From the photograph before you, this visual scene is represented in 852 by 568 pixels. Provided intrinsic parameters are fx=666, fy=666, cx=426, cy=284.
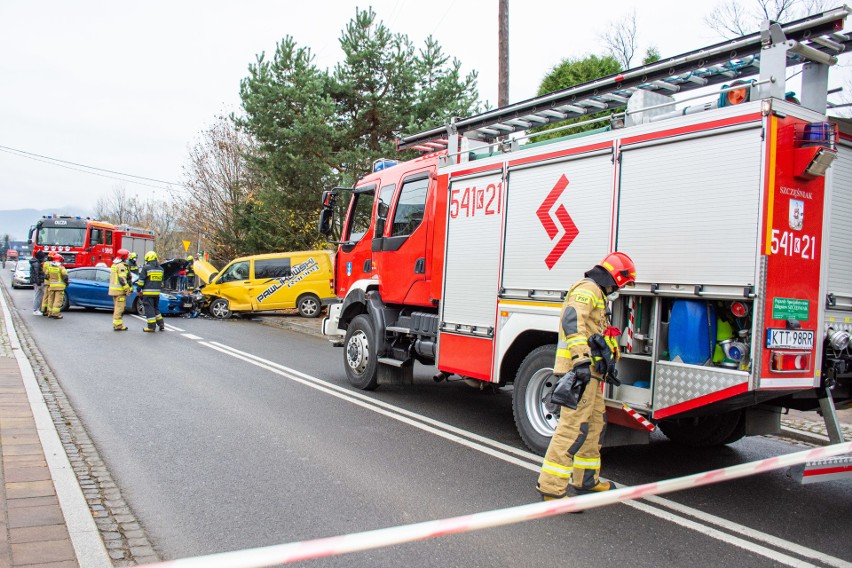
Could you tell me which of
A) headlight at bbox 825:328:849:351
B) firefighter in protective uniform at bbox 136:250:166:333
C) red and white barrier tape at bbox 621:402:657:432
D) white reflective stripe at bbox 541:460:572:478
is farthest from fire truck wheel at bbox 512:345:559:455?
firefighter in protective uniform at bbox 136:250:166:333

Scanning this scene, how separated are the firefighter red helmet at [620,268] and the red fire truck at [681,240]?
0.97 feet

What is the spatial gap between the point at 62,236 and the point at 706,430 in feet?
86.5

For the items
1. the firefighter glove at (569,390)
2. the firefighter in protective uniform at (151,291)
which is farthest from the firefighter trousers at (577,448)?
the firefighter in protective uniform at (151,291)

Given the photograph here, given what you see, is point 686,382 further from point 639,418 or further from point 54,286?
point 54,286

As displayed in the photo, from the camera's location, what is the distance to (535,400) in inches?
229

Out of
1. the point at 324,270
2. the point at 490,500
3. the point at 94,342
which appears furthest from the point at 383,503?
the point at 324,270

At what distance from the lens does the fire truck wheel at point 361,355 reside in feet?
27.7

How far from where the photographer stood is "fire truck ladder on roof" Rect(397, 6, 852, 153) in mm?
4422

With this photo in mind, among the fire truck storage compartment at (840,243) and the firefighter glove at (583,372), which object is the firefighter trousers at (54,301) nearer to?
the firefighter glove at (583,372)

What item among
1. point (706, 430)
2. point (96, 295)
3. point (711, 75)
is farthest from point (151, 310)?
point (711, 75)

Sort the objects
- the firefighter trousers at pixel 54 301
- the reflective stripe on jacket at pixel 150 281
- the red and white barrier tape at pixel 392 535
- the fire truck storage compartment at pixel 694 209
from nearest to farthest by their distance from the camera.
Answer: the red and white barrier tape at pixel 392 535 < the fire truck storage compartment at pixel 694 209 < the reflective stripe on jacket at pixel 150 281 < the firefighter trousers at pixel 54 301

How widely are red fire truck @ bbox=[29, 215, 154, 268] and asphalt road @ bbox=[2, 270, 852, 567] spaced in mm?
19493

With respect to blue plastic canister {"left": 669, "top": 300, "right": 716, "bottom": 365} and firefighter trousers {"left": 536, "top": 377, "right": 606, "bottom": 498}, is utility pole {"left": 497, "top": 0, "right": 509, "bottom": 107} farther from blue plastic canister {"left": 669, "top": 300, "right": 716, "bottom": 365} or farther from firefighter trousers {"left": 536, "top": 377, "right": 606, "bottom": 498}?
firefighter trousers {"left": 536, "top": 377, "right": 606, "bottom": 498}

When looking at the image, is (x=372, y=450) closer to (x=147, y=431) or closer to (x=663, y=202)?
(x=147, y=431)
